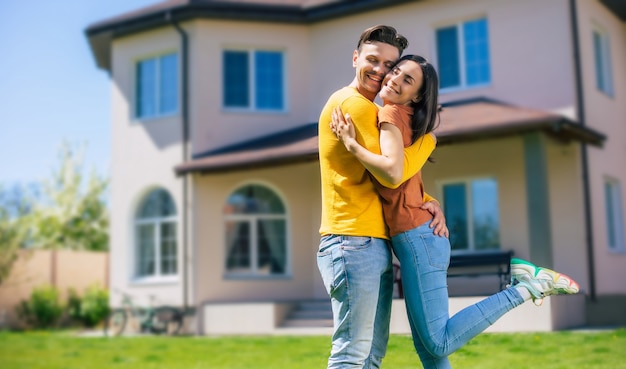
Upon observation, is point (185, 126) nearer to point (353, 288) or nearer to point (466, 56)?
point (466, 56)

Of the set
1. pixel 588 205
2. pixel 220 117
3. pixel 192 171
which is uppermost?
pixel 220 117

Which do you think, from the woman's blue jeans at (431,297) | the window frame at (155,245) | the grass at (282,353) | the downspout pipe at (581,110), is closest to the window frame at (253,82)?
the window frame at (155,245)

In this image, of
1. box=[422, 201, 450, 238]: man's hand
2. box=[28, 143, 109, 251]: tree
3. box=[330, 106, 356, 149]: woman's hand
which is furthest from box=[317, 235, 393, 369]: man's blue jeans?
box=[28, 143, 109, 251]: tree

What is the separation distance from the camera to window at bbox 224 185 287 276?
49.5ft

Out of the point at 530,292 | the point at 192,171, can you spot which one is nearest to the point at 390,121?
the point at 530,292

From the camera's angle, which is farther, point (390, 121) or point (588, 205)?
point (588, 205)

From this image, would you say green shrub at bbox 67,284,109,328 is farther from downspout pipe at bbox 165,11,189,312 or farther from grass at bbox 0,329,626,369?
grass at bbox 0,329,626,369

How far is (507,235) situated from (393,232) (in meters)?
9.34

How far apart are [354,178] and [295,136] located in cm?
1030

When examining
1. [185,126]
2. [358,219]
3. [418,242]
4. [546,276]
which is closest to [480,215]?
[185,126]

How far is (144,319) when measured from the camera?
15.1 meters

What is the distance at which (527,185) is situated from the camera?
11656 mm

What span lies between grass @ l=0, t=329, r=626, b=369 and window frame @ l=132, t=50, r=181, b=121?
483 cm

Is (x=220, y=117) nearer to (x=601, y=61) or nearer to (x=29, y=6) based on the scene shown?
(x=29, y=6)
